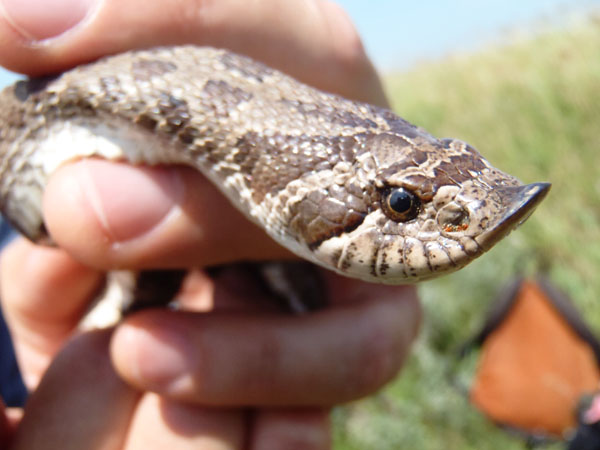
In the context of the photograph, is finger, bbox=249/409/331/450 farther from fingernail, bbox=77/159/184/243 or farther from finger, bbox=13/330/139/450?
fingernail, bbox=77/159/184/243

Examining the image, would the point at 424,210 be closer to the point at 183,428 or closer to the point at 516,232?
the point at 183,428

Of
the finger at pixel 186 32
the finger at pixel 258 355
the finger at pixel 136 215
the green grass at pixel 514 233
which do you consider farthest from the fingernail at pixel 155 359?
the green grass at pixel 514 233

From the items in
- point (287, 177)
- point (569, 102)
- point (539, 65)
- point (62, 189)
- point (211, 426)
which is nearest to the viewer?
point (287, 177)

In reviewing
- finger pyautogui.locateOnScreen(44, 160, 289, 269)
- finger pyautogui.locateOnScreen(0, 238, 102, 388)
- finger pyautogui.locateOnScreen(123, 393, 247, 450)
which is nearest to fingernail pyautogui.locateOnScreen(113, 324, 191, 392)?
finger pyautogui.locateOnScreen(123, 393, 247, 450)

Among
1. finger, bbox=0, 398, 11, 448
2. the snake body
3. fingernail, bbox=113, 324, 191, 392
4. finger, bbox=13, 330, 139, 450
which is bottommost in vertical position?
finger, bbox=0, 398, 11, 448

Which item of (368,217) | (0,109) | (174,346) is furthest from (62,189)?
(368,217)

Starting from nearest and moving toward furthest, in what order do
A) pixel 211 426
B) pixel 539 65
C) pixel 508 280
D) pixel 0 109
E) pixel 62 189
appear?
pixel 62 189, pixel 0 109, pixel 211 426, pixel 508 280, pixel 539 65

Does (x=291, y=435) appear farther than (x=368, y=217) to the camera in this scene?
Yes

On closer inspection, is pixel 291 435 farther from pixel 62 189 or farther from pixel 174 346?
pixel 62 189
